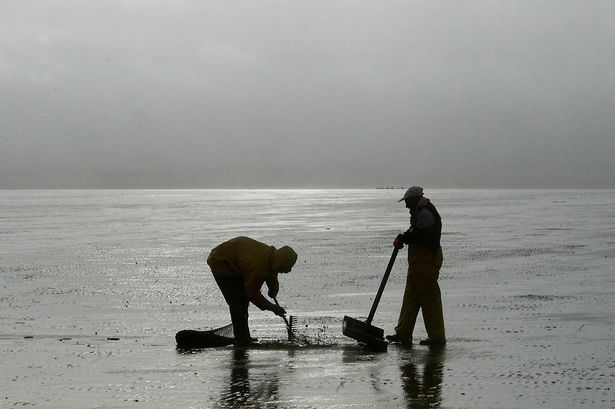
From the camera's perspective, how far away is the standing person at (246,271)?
9.80 meters

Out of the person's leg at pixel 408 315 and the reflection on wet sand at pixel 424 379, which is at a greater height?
the person's leg at pixel 408 315

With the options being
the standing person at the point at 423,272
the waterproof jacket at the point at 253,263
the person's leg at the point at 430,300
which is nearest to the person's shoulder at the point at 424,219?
the standing person at the point at 423,272

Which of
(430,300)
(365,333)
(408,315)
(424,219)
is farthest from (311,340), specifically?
(424,219)

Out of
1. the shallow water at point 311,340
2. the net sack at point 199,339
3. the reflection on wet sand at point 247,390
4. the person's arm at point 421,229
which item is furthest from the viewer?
the person's arm at point 421,229

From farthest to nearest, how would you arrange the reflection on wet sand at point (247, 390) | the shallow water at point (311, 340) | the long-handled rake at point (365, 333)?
the long-handled rake at point (365, 333) < the shallow water at point (311, 340) < the reflection on wet sand at point (247, 390)

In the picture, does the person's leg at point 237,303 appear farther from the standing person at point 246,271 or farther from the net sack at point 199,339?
the net sack at point 199,339

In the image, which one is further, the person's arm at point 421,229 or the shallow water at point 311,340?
the person's arm at point 421,229

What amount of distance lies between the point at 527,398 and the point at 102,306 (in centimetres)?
856

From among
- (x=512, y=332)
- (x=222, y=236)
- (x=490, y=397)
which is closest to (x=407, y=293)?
(x=512, y=332)

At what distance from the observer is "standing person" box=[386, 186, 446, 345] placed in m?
10.2

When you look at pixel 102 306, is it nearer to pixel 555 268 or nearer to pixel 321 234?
pixel 555 268

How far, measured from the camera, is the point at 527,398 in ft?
23.9

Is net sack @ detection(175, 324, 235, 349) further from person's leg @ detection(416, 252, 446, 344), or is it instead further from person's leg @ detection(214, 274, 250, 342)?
person's leg @ detection(416, 252, 446, 344)

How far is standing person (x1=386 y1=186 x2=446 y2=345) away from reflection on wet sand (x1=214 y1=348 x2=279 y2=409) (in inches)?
92.5
